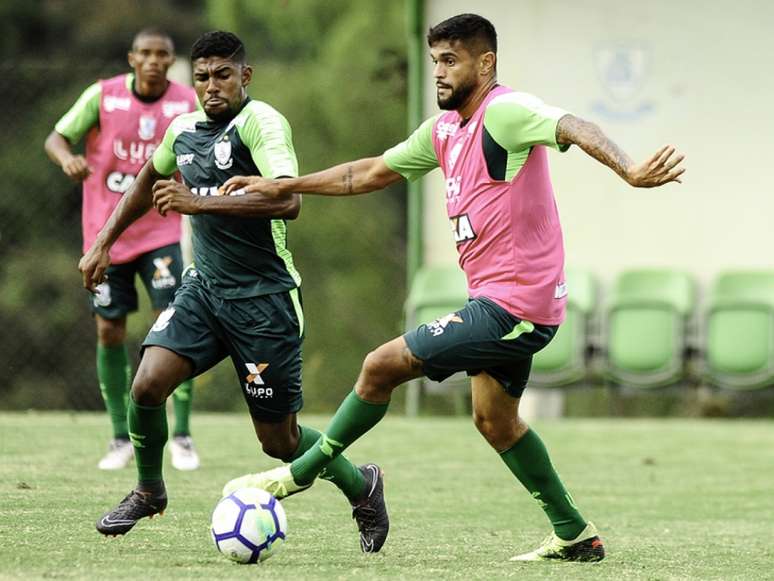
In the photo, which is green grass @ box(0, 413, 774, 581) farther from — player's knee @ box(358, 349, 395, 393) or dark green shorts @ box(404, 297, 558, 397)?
dark green shorts @ box(404, 297, 558, 397)

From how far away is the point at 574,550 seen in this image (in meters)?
6.45

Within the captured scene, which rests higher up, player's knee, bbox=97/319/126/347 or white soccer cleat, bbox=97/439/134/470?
player's knee, bbox=97/319/126/347

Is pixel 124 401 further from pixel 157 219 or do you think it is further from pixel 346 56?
pixel 346 56

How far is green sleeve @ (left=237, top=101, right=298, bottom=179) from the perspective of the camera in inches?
253

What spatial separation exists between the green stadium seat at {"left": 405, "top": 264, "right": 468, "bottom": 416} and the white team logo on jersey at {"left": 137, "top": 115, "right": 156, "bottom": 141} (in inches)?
205

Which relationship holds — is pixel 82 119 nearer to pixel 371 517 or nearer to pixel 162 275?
pixel 162 275

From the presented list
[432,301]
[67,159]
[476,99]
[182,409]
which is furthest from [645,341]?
[476,99]

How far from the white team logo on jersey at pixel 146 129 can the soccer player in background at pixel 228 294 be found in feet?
7.71

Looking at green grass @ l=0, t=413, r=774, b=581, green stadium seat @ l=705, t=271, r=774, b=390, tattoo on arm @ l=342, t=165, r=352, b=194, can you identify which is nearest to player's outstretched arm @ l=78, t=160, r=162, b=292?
tattoo on arm @ l=342, t=165, r=352, b=194

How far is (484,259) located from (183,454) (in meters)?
3.60

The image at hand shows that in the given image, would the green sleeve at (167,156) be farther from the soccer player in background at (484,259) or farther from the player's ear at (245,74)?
the soccer player in background at (484,259)

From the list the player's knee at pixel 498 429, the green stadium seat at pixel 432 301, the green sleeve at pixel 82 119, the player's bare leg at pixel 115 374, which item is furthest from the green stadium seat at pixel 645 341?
the player's knee at pixel 498 429

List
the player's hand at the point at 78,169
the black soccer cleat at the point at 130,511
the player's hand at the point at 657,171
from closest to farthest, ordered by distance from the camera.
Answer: the player's hand at the point at 657,171 < the black soccer cleat at the point at 130,511 < the player's hand at the point at 78,169

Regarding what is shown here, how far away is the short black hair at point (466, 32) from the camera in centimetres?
621
